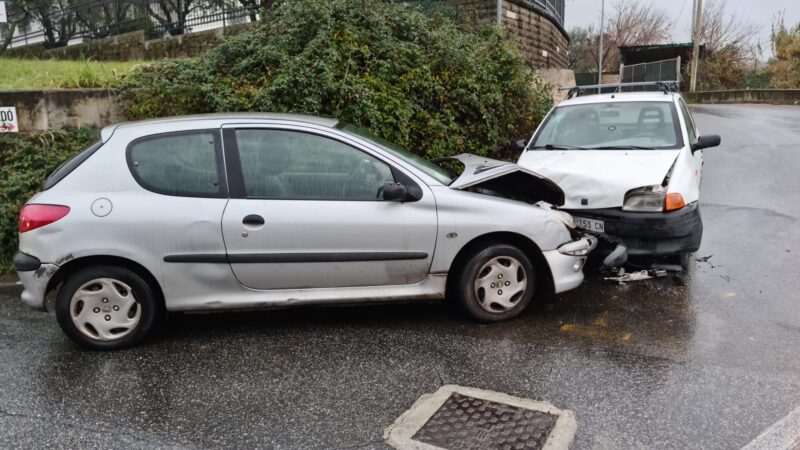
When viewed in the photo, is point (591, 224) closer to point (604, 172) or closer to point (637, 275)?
point (604, 172)

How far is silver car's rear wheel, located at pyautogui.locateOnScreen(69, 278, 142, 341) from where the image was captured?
4.22 metres

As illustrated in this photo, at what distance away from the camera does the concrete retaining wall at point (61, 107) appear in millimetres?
7383

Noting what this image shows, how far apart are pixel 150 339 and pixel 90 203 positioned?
1.06 m

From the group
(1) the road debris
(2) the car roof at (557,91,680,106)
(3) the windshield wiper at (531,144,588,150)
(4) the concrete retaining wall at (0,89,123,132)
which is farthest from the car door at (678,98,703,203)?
(4) the concrete retaining wall at (0,89,123,132)

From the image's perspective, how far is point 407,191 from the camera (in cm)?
437

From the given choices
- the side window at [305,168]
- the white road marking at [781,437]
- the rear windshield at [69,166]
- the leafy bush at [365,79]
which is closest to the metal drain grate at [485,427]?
the white road marking at [781,437]

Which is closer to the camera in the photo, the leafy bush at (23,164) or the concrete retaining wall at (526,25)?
the leafy bush at (23,164)

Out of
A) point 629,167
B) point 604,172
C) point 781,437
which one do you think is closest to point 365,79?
point 604,172

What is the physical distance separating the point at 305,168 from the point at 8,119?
4.87 m

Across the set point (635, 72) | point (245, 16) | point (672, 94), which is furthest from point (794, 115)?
point (245, 16)

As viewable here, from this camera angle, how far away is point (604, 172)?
5.68m

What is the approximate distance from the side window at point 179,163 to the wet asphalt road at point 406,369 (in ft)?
3.65

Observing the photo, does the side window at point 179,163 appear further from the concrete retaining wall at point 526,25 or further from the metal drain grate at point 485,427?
the concrete retaining wall at point 526,25

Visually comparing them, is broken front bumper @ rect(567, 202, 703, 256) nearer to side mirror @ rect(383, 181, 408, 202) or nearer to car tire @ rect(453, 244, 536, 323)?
car tire @ rect(453, 244, 536, 323)
